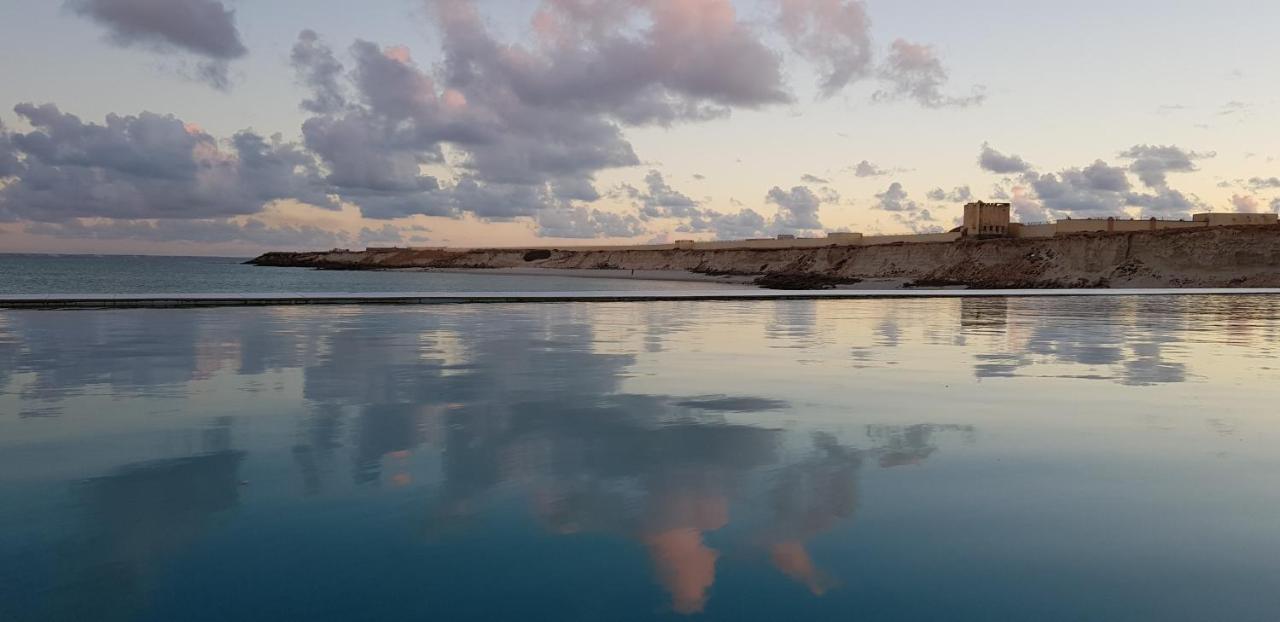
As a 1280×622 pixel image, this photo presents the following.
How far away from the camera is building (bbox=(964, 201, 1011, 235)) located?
115938 mm

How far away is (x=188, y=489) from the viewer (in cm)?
636

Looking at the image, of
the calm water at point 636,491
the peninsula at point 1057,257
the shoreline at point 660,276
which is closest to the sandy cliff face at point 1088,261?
the peninsula at point 1057,257

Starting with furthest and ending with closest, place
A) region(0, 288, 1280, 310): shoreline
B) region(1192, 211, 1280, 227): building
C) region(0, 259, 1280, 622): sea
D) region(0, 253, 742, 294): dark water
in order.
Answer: region(1192, 211, 1280, 227): building → region(0, 253, 742, 294): dark water → region(0, 288, 1280, 310): shoreline → region(0, 259, 1280, 622): sea

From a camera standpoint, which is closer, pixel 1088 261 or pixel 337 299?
pixel 337 299

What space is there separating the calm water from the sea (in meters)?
0.03

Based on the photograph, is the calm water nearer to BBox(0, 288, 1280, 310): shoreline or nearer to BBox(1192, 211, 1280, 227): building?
BBox(0, 288, 1280, 310): shoreline

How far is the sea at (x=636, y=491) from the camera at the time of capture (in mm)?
4434

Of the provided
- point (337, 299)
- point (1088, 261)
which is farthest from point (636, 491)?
point (1088, 261)

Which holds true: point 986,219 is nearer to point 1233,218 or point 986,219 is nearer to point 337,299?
point 1233,218

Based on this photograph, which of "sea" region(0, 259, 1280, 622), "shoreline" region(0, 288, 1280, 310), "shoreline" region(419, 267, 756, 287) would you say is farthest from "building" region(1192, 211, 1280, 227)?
"sea" region(0, 259, 1280, 622)

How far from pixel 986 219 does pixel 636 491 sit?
120111mm

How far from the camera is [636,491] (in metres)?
6.39

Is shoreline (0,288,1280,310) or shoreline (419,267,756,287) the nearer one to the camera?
shoreline (0,288,1280,310)

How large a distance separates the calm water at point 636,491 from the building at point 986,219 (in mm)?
108363
